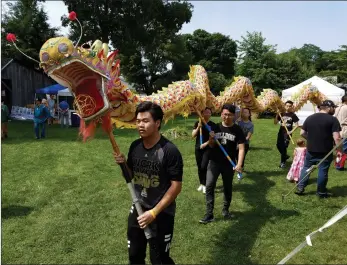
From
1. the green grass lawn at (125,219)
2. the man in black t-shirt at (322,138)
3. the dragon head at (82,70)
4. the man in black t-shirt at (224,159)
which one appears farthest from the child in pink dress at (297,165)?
the dragon head at (82,70)

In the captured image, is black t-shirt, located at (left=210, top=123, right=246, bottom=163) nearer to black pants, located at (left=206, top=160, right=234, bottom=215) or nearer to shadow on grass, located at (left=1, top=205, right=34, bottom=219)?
black pants, located at (left=206, top=160, right=234, bottom=215)

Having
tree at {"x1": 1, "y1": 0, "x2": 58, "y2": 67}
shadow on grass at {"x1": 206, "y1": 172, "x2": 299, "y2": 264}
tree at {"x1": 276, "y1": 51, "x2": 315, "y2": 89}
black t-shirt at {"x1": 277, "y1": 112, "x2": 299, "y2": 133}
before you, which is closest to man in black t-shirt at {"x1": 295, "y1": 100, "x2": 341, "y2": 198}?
shadow on grass at {"x1": 206, "y1": 172, "x2": 299, "y2": 264}

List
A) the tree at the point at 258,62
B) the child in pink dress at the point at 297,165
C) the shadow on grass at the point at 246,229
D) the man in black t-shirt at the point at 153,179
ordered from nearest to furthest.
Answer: the man in black t-shirt at the point at 153,179
the shadow on grass at the point at 246,229
the child in pink dress at the point at 297,165
the tree at the point at 258,62

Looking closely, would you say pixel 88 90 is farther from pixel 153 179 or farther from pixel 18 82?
pixel 18 82

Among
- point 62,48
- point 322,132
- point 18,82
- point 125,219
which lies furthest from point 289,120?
point 18,82

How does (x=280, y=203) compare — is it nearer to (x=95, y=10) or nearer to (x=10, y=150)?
(x=10, y=150)

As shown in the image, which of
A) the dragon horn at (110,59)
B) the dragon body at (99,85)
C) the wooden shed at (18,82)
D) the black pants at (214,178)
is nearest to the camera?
the dragon body at (99,85)

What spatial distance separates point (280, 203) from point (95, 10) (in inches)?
611

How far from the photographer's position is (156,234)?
2.87m

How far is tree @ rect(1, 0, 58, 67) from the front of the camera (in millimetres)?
21828

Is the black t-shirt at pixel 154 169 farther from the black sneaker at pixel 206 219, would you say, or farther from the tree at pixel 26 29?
the tree at pixel 26 29

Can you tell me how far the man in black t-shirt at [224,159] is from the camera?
187 inches

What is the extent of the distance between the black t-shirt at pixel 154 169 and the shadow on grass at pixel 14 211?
3.01m

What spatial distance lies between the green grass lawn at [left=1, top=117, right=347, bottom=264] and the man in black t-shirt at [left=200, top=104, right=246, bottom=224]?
27cm
